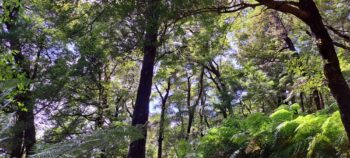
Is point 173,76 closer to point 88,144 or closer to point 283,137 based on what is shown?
point 283,137

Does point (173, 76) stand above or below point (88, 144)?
above

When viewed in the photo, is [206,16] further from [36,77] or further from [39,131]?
[39,131]

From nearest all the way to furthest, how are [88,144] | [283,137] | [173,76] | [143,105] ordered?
[88,144], [283,137], [143,105], [173,76]

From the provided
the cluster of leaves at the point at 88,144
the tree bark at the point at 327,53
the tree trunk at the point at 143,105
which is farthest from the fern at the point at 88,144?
the tree bark at the point at 327,53

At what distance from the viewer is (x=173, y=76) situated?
20203 millimetres

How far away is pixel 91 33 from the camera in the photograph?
6.06m

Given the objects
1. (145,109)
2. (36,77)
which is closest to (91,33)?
(145,109)

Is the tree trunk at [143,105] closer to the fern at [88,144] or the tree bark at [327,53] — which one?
the fern at [88,144]

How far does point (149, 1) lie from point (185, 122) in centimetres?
1941

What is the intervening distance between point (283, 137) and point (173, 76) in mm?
15434

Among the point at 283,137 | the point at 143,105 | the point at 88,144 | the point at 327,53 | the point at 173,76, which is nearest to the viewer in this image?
the point at 327,53

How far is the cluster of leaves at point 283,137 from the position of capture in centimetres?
414

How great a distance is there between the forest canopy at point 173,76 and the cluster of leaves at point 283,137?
2cm

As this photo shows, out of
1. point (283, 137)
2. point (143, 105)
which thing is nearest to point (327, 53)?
point (283, 137)
